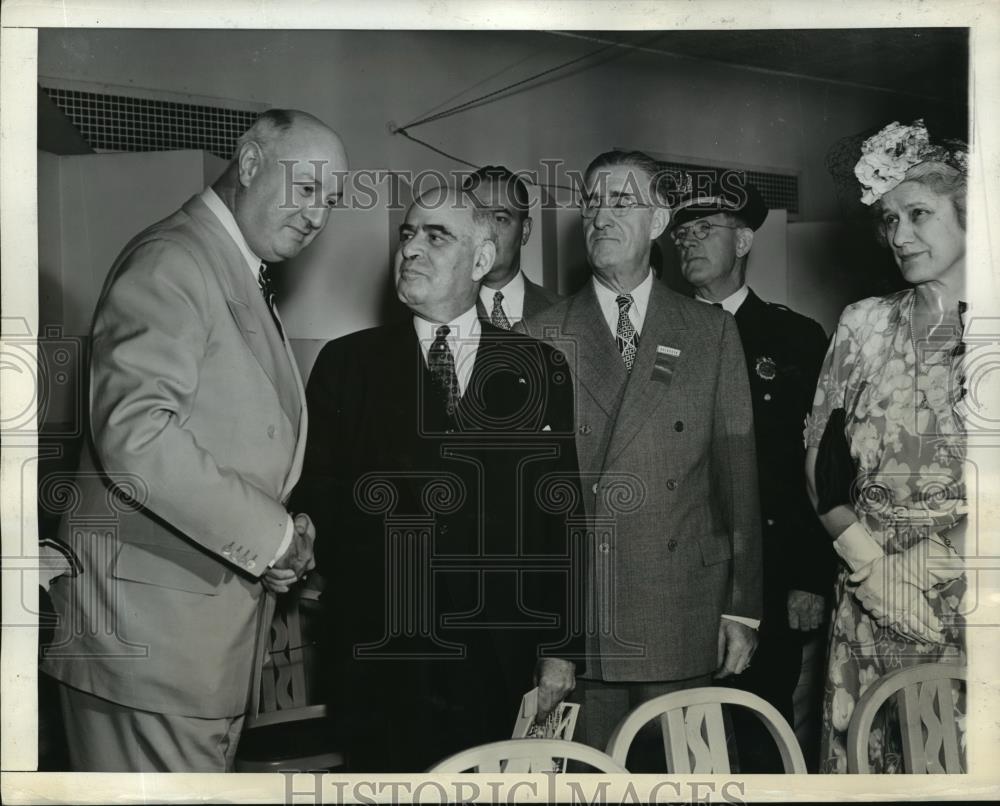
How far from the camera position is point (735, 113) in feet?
7.72

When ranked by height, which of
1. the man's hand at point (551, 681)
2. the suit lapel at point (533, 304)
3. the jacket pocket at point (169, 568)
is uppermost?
the suit lapel at point (533, 304)

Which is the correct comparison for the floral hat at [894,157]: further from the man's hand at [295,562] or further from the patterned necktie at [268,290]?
the man's hand at [295,562]

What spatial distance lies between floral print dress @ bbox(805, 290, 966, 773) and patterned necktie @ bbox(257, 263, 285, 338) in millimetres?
1246

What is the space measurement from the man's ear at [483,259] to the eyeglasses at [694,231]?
0.42 meters

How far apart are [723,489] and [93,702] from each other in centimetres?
152

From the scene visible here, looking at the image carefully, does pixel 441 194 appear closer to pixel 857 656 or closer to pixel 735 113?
pixel 735 113

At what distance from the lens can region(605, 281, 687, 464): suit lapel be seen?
91.5 inches

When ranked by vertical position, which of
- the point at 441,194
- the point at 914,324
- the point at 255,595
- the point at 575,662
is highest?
the point at 441,194

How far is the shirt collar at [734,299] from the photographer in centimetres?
236

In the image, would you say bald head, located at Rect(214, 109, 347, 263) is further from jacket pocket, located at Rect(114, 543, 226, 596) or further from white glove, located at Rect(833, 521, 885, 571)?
white glove, located at Rect(833, 521, 885, 571)

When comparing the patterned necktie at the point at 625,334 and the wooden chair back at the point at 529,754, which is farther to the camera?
the patterned necktie at the point at 625,334

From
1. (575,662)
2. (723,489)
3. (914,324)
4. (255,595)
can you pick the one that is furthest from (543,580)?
(914,324)

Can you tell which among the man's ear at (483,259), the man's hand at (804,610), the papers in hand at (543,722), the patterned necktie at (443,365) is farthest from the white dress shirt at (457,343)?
the man's hand at (804,610)

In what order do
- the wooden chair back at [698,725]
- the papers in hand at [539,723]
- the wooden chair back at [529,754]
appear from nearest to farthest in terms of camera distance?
the wooden chair back at [529,754]
the wooden chair back at [698,725]
the papers in hand at [539,723]
